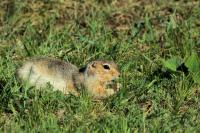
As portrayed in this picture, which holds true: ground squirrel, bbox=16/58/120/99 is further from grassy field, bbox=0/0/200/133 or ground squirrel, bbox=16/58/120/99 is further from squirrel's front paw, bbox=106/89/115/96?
grassy field, bbox=0/0/200/133

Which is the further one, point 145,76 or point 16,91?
point 145,76

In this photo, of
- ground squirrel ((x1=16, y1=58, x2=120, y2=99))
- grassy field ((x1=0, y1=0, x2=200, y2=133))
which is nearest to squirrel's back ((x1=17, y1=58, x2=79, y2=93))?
ground squirrel ((x1=16, y1=58, x2=120, y2=99))

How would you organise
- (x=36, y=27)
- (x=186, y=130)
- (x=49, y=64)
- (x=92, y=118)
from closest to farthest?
(x=186, y=130)
(x=92, y=118)
(x=49, y=64)
(x=36, y=27)

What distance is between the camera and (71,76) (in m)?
7.20

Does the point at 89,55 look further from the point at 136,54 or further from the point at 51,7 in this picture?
the point at 51,7

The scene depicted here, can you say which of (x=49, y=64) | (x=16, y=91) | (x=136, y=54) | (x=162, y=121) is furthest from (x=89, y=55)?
(x=162, y=121)

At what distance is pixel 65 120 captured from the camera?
625 centimetres

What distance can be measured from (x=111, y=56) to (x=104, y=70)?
1.16 meters

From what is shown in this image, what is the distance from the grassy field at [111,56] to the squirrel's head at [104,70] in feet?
0.46

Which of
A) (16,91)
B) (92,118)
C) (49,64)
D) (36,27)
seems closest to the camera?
(92,118)

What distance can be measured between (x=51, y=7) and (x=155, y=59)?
229cm

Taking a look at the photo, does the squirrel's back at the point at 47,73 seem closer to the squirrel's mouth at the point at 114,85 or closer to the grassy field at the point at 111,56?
the grassy field at the point at 111,56

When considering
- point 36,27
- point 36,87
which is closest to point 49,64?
point 36,87

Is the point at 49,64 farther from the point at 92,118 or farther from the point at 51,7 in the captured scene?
the point at 51,7
